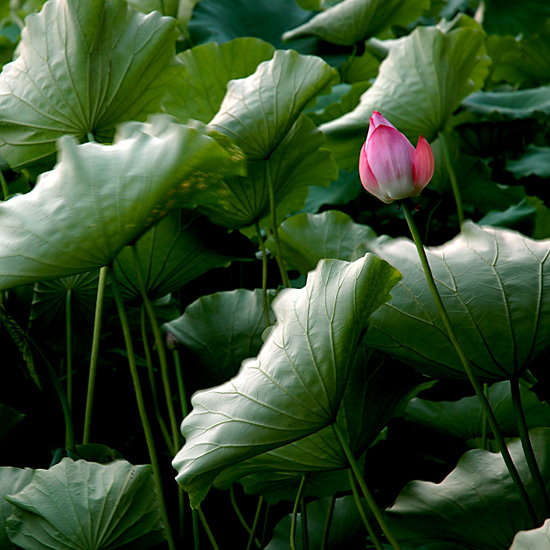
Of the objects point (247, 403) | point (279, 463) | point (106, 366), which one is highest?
point (247, 403)

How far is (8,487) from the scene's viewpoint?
65 cm

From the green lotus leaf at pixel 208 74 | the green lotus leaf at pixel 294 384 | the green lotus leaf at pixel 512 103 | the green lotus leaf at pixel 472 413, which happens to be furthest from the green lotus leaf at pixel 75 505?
the green lotus leaf at pixel 512 103

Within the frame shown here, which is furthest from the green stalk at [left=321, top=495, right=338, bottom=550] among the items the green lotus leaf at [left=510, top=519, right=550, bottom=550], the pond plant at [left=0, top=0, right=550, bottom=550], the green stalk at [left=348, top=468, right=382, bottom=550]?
the green lotus leaf at [left=510, top=519, right=550, bottom=550]

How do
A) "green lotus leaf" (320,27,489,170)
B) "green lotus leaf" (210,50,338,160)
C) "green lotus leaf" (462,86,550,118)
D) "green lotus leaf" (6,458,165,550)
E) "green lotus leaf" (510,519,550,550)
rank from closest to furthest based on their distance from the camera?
"green lotus leaf" (510,519,550,550)
"green lotus leaf" (6,458,165,550)
"green lotus leaf" (210,50,338,160)
"green lotus leaf" (320,27,489,170)
"green lotus leaf" (462,86,550,118)

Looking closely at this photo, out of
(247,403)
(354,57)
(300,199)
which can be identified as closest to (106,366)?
(300,199)

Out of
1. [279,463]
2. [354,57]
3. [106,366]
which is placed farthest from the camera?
[354,57]

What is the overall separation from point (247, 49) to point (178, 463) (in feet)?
2.41

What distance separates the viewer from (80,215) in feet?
1.77

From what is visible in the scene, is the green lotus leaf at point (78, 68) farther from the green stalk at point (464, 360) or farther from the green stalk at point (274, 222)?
the green stalk at point (464, 360)

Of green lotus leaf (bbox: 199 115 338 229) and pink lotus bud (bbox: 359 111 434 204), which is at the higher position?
pink lotus bud (bbox: 359 111 434 204)

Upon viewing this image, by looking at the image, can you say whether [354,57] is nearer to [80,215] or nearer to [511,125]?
[511,125]

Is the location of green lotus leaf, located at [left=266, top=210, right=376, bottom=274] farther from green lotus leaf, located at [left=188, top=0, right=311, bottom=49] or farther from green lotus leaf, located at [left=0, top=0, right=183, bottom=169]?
green lotus leaf, located at [left=188, top=0, right=311, bottom=49]

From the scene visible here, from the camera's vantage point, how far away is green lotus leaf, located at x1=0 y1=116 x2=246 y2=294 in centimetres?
54

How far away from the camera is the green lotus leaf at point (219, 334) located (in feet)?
2.57
